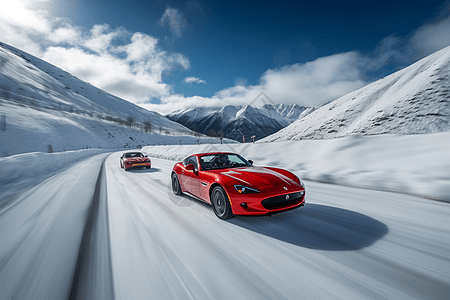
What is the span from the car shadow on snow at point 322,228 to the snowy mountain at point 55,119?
37225 millimetres

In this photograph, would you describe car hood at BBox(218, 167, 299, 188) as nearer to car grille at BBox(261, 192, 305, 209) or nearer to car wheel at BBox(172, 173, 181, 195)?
car grille at BBox(261, 192, 305, 209)

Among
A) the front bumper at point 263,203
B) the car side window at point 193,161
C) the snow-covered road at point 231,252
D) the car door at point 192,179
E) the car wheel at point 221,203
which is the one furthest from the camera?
the car side window at point 193,161

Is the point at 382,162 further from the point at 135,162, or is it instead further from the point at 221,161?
the point at 135,162

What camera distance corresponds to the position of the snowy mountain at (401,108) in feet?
97.3

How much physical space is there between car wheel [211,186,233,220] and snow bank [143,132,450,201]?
3.82 metres

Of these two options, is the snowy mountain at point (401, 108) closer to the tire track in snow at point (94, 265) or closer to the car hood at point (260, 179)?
the car hood at point (260, 179)

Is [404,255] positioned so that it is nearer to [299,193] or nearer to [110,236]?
[299,193]

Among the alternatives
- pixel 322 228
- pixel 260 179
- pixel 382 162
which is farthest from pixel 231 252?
pixel 382 162

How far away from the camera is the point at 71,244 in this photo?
2740 mm

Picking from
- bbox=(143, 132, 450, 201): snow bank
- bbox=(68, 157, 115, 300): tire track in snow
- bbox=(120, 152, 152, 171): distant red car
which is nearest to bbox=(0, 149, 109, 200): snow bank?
bbox=(120, 152, 152, 171): distant red car

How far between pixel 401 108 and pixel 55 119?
8191 centimetres

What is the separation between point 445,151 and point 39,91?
487ft

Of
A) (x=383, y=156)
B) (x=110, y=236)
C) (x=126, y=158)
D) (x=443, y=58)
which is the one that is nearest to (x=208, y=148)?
(x=126, y=158)

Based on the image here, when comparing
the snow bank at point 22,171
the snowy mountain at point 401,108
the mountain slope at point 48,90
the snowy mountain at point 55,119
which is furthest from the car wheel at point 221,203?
the mountain slope at point 48,90
